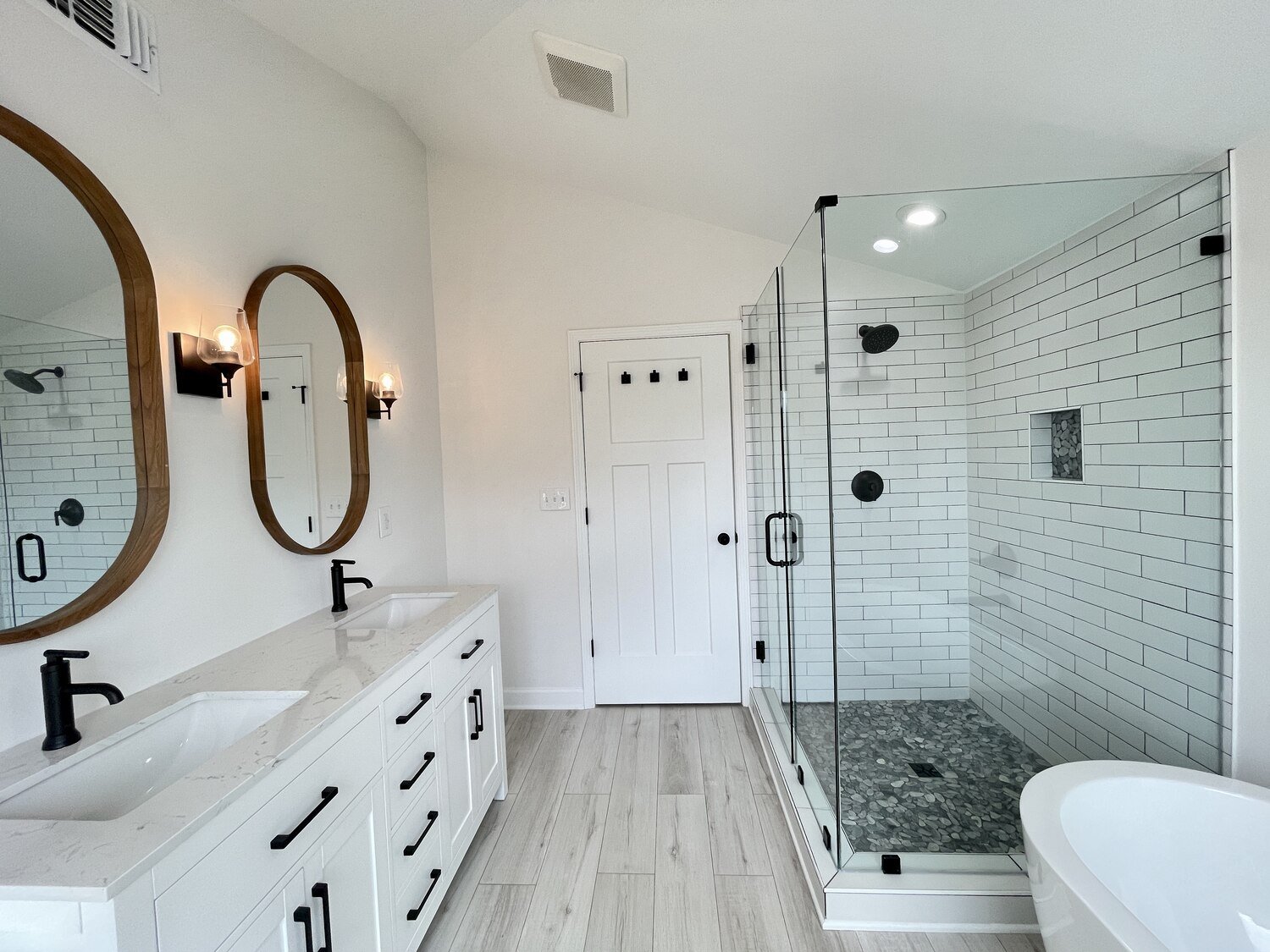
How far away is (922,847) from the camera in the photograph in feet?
5.44

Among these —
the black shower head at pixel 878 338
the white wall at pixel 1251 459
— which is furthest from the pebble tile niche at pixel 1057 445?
the black shower head at pixel 878 338

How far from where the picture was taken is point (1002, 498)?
6.23ft

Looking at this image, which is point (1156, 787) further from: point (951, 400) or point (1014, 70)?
point (1014, 70)

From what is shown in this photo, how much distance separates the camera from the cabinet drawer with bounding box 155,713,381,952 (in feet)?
2.56

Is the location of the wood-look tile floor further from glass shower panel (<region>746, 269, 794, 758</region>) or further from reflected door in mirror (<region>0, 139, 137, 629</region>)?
reflected door in mirror (<region>0, 139, 137, 629</region>)

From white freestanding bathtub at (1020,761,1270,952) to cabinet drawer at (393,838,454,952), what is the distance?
1.45 metres

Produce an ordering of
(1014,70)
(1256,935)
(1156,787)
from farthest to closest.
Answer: (1014,70) < (1156,787) < (1256,935)

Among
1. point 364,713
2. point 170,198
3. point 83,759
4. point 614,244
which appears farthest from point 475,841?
point 614,244

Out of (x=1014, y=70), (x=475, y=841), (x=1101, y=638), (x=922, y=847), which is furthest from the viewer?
(x=475, y=841)

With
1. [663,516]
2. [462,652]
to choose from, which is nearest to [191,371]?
[462,652]

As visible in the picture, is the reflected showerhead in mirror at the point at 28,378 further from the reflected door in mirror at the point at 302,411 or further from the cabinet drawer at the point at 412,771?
the cabinet drawer at the point at 412,771

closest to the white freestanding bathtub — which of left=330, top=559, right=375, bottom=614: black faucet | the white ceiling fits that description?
the white ceiling

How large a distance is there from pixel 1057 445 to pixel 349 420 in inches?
100.0

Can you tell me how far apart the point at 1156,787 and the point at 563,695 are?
8.04ft
